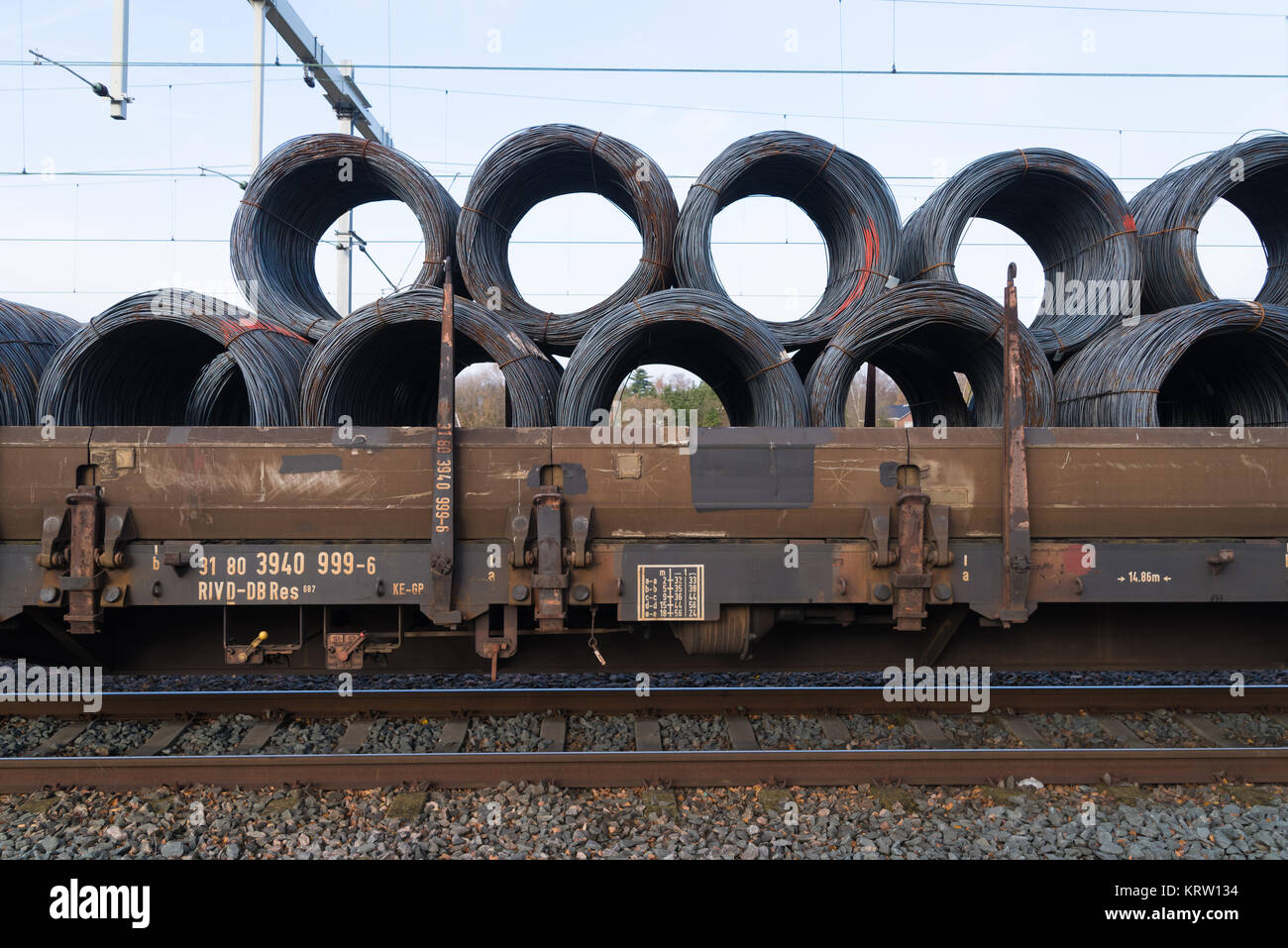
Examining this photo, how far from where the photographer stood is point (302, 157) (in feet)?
21.5

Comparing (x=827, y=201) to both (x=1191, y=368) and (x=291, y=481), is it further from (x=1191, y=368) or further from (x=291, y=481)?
(x=291, y=481)

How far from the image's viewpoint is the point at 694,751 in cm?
502

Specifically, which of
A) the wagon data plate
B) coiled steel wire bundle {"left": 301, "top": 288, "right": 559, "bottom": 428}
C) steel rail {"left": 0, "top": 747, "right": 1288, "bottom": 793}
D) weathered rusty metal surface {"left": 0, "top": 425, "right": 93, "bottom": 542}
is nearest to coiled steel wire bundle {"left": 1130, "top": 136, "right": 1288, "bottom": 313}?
steel rail {"left": 0, "top": 747, "right": 1288, "bottom": 793}

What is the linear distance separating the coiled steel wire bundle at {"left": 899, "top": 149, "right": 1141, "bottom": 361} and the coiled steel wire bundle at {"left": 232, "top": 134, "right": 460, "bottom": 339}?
4368 millimetres

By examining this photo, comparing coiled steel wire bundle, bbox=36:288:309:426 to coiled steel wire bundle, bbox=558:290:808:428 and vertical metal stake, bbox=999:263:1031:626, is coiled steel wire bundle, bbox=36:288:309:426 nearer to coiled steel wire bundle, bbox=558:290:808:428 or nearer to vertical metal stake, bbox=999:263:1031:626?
coiled steel wire bundle, bbox=558:290:808:428

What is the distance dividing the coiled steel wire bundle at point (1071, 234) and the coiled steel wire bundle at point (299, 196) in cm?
437

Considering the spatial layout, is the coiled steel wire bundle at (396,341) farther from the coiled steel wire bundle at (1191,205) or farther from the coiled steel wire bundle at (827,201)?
the coiled steel wire bundle at (1191,205)

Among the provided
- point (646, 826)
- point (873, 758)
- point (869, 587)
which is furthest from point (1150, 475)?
point (646, 826)

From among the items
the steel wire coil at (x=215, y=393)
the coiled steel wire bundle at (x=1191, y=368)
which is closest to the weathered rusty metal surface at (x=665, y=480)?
the coiled steel wire bundle at (x=1191, y=368)

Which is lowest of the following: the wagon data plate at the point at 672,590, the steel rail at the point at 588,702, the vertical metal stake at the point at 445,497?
the steel rail at the point at 588,702

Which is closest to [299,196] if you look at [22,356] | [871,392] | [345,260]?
[22,356]

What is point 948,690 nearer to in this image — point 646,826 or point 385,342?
point 646,826

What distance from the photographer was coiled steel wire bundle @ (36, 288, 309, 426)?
18.1 ft

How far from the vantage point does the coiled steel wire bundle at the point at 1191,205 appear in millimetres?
6348
